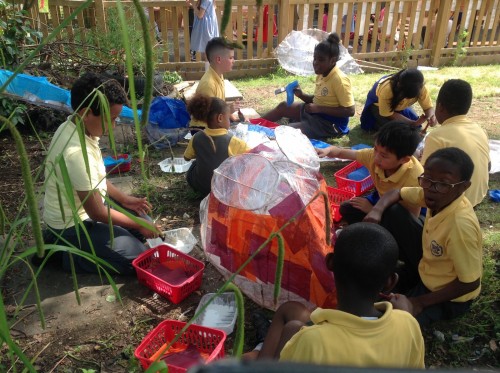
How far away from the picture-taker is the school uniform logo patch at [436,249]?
2.44 meters

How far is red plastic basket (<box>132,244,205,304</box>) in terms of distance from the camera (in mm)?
2826

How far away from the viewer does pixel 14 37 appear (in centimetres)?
491

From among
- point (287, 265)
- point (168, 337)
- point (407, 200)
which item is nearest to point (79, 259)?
point (168, 337)

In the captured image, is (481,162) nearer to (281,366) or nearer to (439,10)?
(281,366)

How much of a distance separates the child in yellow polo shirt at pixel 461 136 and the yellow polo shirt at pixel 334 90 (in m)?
1.57

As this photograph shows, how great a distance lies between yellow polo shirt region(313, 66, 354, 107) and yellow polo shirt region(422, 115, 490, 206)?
1757 mm

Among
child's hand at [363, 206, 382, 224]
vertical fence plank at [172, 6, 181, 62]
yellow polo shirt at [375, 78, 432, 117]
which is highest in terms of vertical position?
vertical fence plank at [172, 6, 181, 62]

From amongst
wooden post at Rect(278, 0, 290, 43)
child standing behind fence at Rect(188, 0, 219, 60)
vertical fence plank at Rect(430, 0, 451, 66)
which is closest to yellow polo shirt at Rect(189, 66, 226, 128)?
child standing behind fence at Rect(188, 0, 219, 60)

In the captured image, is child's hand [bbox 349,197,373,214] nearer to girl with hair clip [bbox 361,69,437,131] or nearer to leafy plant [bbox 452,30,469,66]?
girl with hair clip [bbox 361,69,437,131]

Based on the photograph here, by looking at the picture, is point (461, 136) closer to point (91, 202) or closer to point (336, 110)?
point (336, 110)

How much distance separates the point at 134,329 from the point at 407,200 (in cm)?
193


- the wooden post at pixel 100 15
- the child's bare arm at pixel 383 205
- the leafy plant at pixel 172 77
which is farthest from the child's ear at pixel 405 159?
the wooden post at pixel 100 15

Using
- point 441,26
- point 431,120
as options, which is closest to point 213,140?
point 431,120

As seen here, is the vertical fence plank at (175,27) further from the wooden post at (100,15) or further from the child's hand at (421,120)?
the child's hand at (421,120)
